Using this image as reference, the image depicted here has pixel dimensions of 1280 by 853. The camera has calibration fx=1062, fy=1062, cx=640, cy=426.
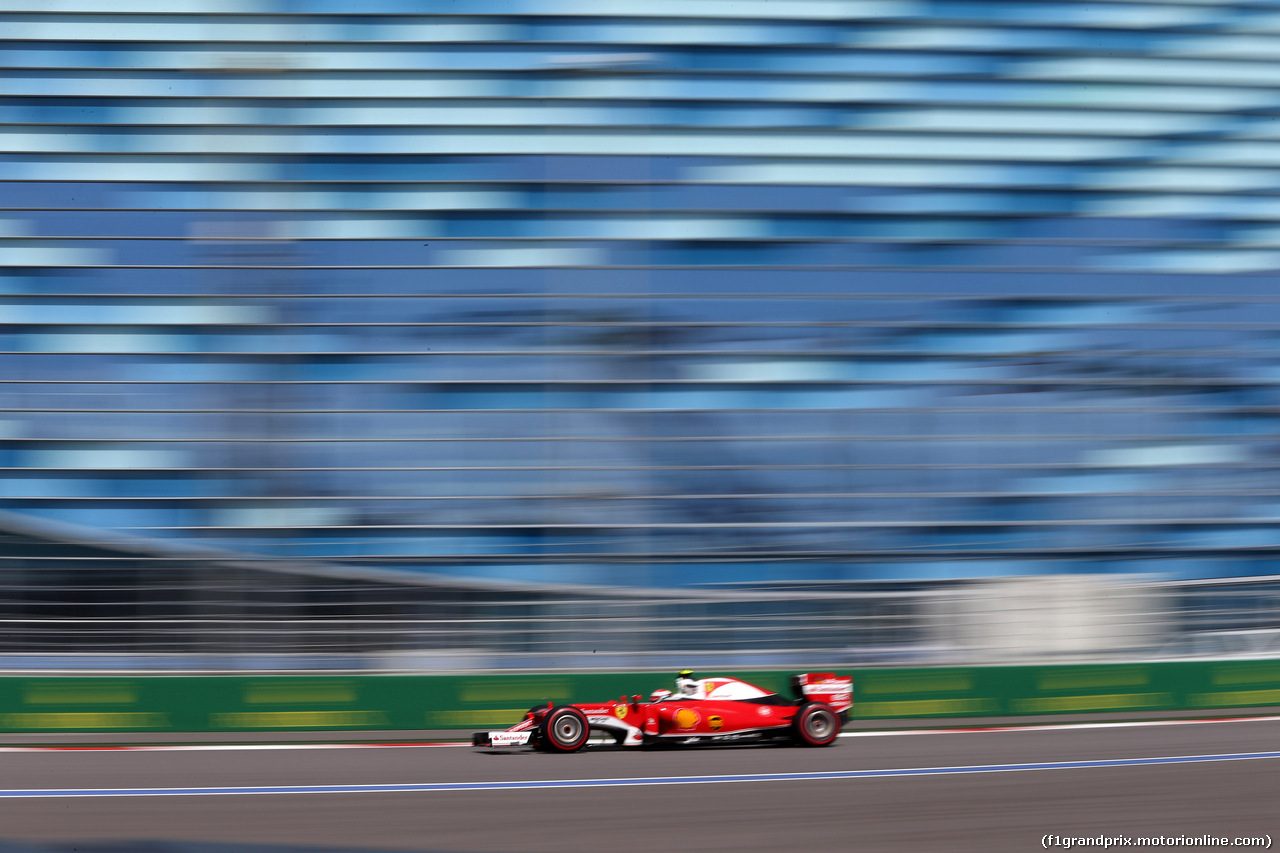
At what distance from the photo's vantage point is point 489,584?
1372cm

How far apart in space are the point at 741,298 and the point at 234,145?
24.0 ft

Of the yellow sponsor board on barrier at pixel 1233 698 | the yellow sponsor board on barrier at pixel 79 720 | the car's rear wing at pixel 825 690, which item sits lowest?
the yellow sponsor board on barrier at pixel 1233 698

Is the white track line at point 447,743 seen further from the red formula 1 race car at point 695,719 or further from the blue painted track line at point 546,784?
the blue painted track line at point 546,784

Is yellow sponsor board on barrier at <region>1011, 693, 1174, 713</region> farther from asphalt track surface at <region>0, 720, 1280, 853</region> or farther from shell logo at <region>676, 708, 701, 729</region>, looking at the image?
shell logo at <region>676, 708, 701, 729</region>

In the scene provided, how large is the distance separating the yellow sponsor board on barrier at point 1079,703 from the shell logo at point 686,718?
3968 mm

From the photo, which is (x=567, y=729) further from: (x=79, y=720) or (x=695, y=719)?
(x=79, y=720)

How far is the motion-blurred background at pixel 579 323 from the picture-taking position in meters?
13.9

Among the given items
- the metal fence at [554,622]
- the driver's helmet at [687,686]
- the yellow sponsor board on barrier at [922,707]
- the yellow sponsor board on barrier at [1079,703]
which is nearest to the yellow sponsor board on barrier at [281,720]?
the metal fence at [554,622]

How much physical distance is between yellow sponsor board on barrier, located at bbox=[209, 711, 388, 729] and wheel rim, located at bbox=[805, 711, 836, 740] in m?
4.16

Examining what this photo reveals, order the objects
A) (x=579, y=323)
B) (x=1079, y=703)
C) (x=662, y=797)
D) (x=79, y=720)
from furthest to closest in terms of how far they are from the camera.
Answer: (x=579, y=323) → (x=1079, y=703) → (x=79, y=720) → (x=662, y=797)

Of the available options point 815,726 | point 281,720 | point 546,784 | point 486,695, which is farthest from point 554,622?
point 546,784

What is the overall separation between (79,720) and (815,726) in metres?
6.58

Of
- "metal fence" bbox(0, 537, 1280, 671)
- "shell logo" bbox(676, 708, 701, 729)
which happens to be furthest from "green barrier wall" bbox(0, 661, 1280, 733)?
"shell logo" bbox(676, 708, 701, 729)

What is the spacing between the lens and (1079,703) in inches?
418
